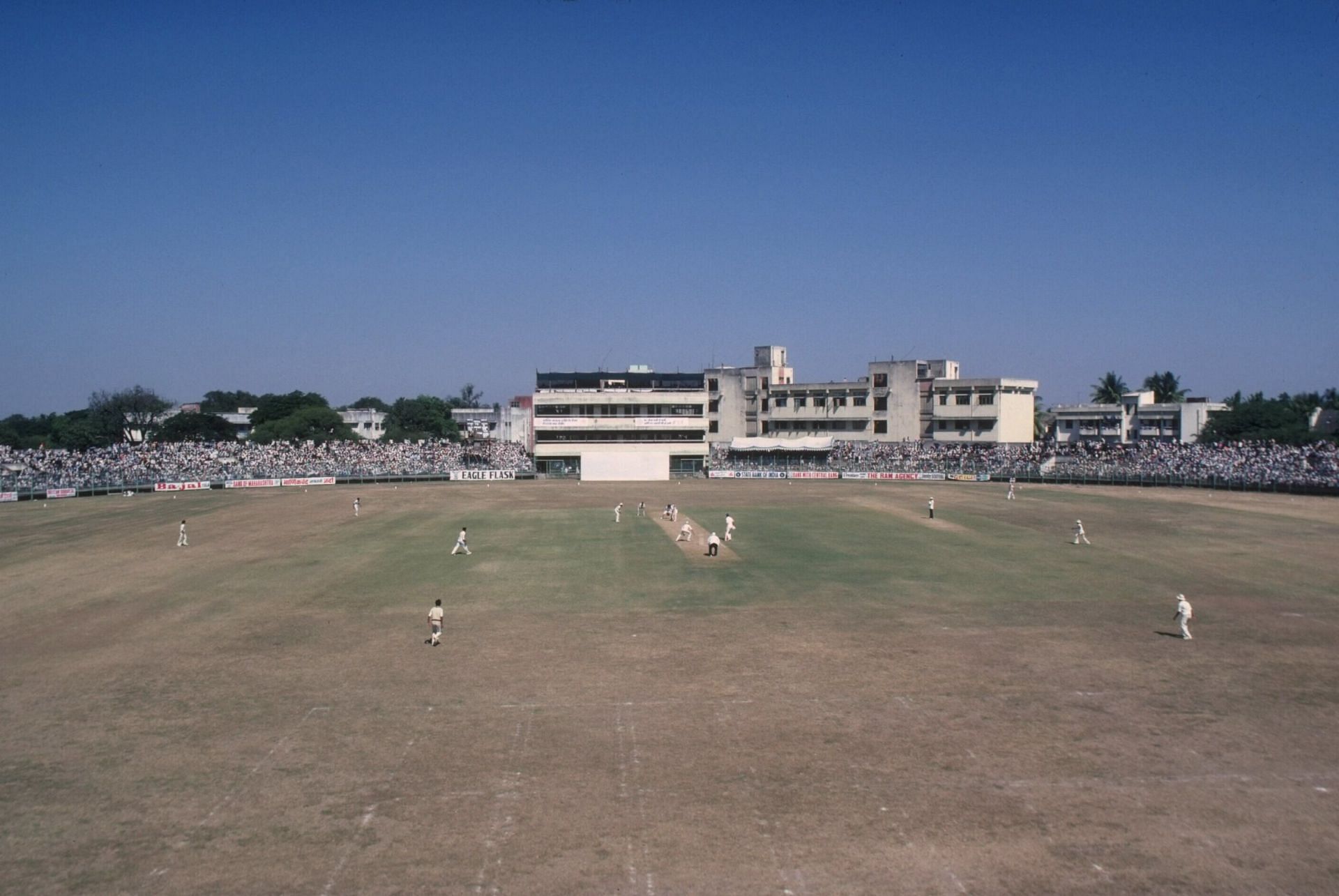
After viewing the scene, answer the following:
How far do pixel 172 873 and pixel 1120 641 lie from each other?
24975 millimetres

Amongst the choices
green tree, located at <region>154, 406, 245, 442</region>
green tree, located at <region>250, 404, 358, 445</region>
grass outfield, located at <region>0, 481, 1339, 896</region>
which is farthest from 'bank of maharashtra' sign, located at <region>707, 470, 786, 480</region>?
green tree, located at <region>154, 406, 245, 442</region>

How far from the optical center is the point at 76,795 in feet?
54.6

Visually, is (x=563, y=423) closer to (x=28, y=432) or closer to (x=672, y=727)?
(x=672, y=727)

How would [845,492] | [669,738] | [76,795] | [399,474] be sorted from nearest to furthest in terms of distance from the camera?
[76,795], [669,738], [845,492], [399,474]

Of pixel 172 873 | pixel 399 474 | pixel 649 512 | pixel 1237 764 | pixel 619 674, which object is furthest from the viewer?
pixel 399 474

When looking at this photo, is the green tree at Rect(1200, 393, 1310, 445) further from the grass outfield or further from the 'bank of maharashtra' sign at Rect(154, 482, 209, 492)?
the 'bank of maharashtra' sign at Rect(154, 482, 209, 492)

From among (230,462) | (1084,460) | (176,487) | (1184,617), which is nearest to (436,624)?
(1184,617)

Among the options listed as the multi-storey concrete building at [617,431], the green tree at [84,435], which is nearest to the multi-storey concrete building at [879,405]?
the multi-storey concrete building at [617,431]

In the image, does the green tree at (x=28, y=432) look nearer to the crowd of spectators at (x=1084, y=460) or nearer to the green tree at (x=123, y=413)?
the green tree at (x=123, y=413)

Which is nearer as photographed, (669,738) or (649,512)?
(669,738)

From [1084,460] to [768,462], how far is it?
3646 centimetres

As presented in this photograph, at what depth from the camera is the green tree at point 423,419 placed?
552ft

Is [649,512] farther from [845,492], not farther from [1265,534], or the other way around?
[1265,534]

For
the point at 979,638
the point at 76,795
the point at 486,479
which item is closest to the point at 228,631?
the point at 76,795
